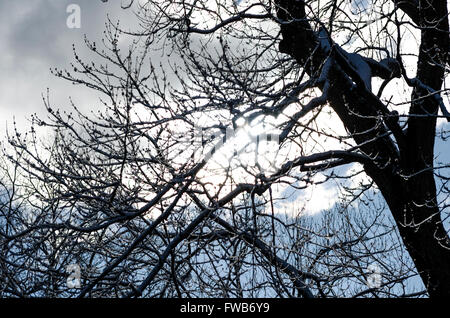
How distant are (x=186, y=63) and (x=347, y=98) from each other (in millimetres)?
2443

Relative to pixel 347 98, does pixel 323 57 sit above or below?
above

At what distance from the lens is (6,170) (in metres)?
9.63

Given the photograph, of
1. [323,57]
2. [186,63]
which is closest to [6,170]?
[186,63]

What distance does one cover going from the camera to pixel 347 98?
6.84 metres
